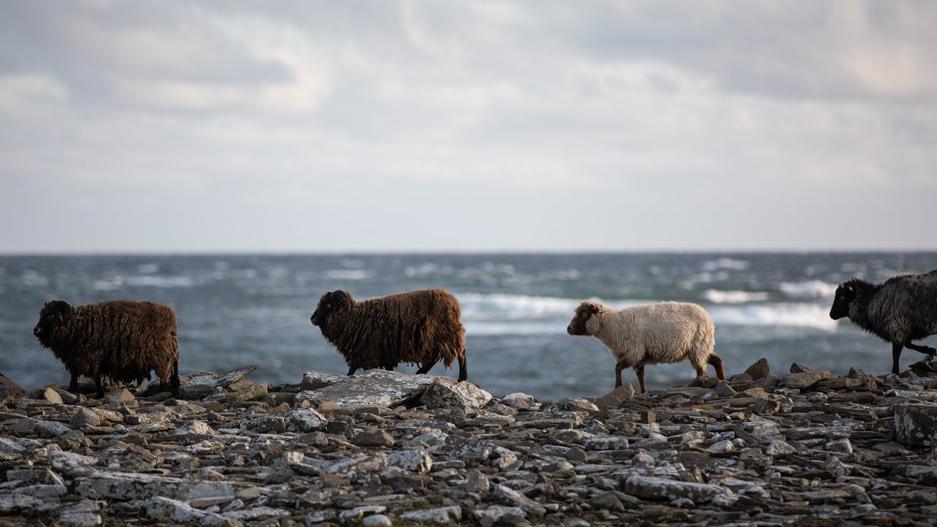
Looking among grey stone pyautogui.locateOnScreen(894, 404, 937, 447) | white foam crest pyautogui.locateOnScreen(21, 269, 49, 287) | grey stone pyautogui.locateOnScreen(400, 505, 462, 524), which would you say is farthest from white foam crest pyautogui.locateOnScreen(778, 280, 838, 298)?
grey stone pyautogui.locateOnScreen(400, 505, 462, 524)

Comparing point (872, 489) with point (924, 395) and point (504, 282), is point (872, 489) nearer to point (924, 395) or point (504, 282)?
point (924, 395)

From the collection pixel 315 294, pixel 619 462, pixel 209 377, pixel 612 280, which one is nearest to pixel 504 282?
pixel 612 280

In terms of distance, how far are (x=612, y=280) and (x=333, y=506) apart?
7992cm

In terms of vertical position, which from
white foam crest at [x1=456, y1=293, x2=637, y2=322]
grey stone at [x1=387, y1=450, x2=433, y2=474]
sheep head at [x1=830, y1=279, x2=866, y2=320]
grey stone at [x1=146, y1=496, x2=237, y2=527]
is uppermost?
sheep head at [x1=830, y1=279, x2=866, y2=320]

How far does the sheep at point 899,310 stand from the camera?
13000 mm

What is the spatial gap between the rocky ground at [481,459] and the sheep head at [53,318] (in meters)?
1.67

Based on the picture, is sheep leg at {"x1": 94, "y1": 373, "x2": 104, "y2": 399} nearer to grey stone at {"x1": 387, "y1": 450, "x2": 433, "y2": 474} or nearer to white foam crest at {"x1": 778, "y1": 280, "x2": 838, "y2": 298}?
grey stone at {"x1": 387, "y1": 450, "x2": 433, "y2": 474}

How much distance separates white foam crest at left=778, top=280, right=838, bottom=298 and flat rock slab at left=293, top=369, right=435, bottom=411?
55.9m

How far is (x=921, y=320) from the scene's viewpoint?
1305cm

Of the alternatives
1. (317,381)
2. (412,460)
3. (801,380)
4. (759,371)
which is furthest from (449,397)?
(759,371)

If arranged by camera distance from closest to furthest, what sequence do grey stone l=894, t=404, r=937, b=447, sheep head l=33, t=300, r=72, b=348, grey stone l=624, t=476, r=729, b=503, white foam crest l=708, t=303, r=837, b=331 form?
grey stone l=624, t=476, r=729, b=503 < grey stone l=894, t=404, r=937, b=447 < sheep head l=33, t=300, r=72, b=348 < white foam crest l=708, t=303, r=837, b=331

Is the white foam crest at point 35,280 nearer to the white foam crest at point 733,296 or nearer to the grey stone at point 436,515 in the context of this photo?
the white foam crest at point 733,296

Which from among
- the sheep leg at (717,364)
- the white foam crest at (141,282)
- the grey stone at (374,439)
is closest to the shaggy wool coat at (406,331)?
the sheep leg at (717,364)

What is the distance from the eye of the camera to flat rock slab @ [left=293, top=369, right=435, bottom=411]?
11.5 m
